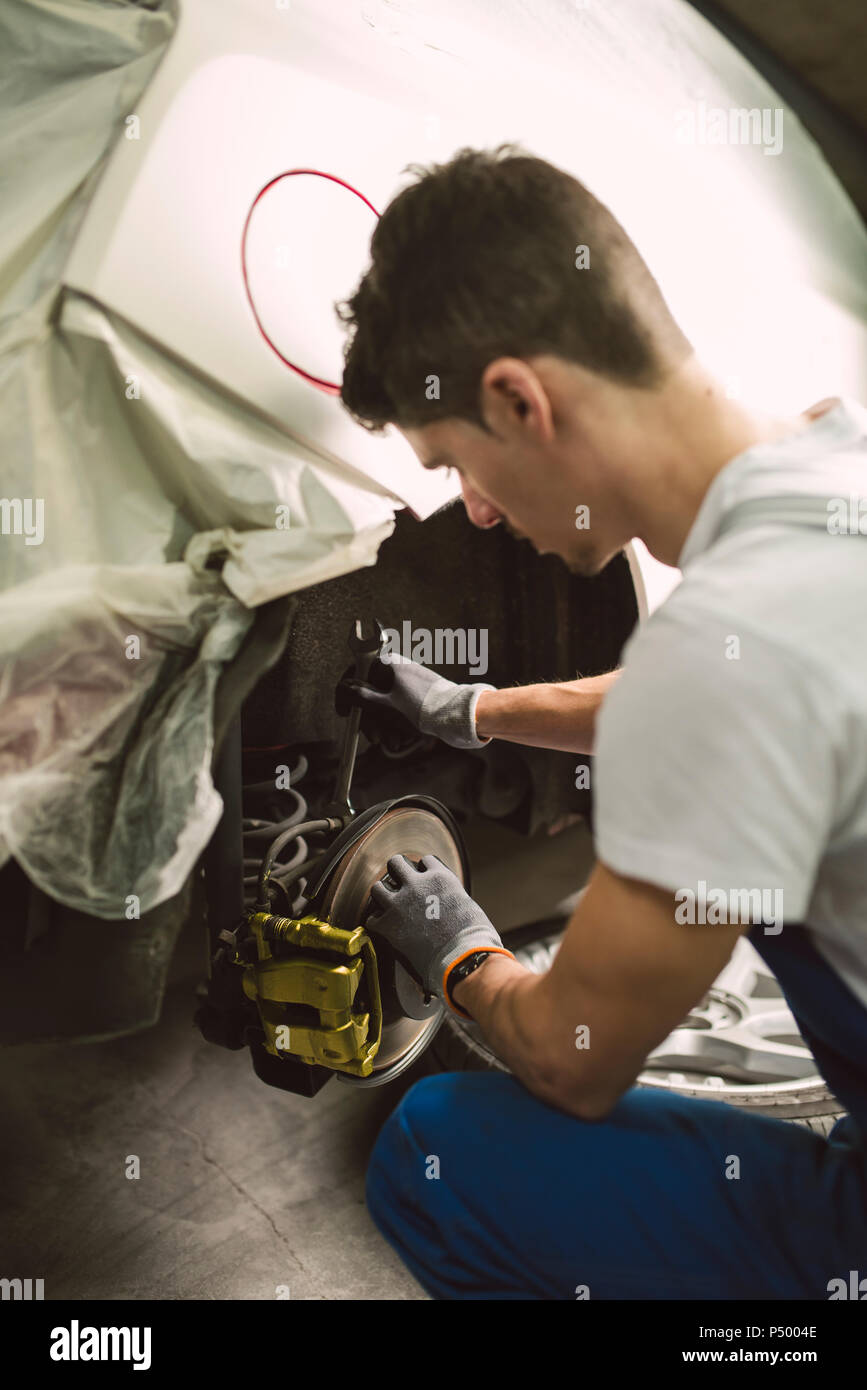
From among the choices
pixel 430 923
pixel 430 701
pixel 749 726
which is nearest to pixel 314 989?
pixel 430 923

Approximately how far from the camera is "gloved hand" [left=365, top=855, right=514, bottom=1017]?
0.92m

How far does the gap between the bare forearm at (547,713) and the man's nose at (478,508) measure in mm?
267

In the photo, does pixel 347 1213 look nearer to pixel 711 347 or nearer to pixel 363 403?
pixel 363 403

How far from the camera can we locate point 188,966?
68.4 inches

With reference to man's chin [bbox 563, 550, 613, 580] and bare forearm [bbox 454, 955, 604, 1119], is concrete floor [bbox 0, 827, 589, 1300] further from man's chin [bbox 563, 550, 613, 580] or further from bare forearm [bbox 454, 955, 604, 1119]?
man's chin [bbox 563, 550, 613, 580]

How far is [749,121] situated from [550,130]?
796mm

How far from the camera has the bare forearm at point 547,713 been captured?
1.14 meters

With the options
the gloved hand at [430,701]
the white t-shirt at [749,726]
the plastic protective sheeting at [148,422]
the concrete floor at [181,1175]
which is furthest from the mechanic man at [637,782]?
the concrete floor at [181,1175]

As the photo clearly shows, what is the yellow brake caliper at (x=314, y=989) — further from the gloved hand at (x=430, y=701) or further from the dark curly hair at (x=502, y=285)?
the dark curly hair at (x=502, y=285)

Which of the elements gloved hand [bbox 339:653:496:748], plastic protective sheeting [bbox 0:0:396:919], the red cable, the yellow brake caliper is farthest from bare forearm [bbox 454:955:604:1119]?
the red cable

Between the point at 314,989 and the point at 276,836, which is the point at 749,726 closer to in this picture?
the point at 314,989

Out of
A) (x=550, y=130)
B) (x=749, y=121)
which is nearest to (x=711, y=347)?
(x=550, y=130)

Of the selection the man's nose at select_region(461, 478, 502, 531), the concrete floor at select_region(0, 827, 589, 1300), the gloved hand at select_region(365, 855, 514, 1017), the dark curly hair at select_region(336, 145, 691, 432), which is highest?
the dark curly hair at select_region(336, 145, 691, 432)

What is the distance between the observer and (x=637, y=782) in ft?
2.06
